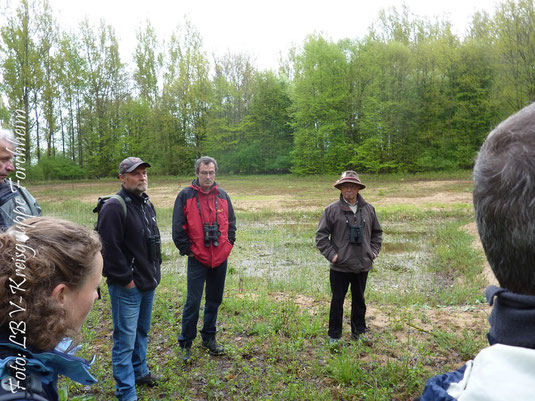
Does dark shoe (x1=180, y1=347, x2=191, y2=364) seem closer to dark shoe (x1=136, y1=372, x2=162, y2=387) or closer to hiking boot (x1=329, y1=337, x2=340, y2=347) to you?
dark shoe (x1=136, y1=372, x2=162, y2=387)

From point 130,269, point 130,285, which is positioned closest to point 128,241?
point 130,269

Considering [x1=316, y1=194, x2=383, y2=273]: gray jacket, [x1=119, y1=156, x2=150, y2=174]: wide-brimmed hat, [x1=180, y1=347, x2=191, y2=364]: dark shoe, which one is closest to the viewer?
[x1=119, y1=156, x2=150, y2=174]: wide-brimmed hat

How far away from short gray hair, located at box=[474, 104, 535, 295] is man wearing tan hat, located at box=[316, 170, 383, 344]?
411 cm

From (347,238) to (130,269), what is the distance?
8.80ft

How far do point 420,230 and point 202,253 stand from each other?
37.9 feet

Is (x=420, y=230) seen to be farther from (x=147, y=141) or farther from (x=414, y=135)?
(x=147, y=141)

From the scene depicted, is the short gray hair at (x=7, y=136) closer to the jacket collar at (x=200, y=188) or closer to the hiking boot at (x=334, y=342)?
the jacket collar at (x=200, y=188)

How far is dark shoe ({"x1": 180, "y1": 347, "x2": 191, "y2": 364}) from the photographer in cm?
455

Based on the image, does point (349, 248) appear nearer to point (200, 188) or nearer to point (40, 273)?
point (200, 188)

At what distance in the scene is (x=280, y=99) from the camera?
44344mm

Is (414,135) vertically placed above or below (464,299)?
above

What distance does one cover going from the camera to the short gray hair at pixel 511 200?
829 mm

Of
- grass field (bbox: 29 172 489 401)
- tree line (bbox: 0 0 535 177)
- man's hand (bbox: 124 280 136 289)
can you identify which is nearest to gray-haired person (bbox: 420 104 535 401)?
grass field (bbox: 29 172 489 401)

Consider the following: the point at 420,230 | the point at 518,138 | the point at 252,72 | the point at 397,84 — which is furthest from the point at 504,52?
the point at 518,138
